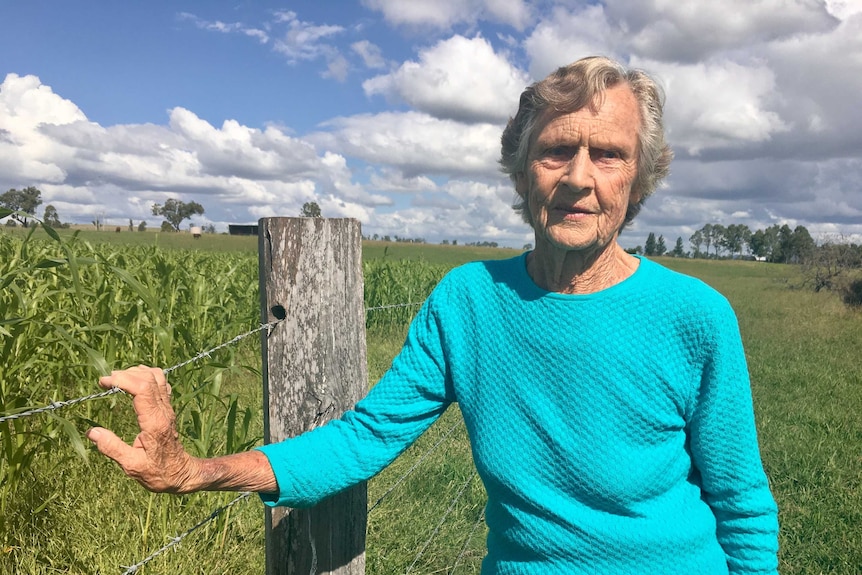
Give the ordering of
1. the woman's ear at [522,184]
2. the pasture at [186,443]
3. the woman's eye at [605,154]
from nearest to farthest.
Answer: the woman's eye at [605,154], the woman's ear at [522,184], the pasture at [186,443]

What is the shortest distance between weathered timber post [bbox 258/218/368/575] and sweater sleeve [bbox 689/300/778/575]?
804 mm

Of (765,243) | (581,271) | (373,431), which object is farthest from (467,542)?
(765,243)

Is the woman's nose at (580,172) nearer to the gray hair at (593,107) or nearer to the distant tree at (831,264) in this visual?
the gray hair at (593,107)

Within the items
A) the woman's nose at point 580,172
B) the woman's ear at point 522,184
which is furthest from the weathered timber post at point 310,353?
the woman's nose at point 580,172

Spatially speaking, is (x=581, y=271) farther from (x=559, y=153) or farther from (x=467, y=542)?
(x=467, y=542)

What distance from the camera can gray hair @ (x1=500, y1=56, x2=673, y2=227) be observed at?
4.64ft

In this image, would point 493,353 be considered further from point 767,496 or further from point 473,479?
point 473,479

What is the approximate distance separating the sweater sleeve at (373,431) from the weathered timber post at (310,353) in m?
0.04

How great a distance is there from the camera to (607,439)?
137 centimetres

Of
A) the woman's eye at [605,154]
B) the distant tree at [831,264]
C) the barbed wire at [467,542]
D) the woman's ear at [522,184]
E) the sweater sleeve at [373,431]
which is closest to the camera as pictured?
the sweater sleeve at [373,431]

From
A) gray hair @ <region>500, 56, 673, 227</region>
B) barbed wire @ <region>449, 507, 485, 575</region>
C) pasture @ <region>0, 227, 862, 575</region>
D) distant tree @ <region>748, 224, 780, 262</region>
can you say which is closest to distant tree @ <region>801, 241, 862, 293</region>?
pasture @ <region>0, 227, 862, 575</region>

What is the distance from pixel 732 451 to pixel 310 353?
3.15ft

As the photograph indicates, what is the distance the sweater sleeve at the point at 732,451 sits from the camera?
135 cm

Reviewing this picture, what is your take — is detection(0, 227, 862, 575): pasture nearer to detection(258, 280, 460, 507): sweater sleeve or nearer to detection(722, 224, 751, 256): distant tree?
detection(258, 280, 460, 507): sweater sleeve
